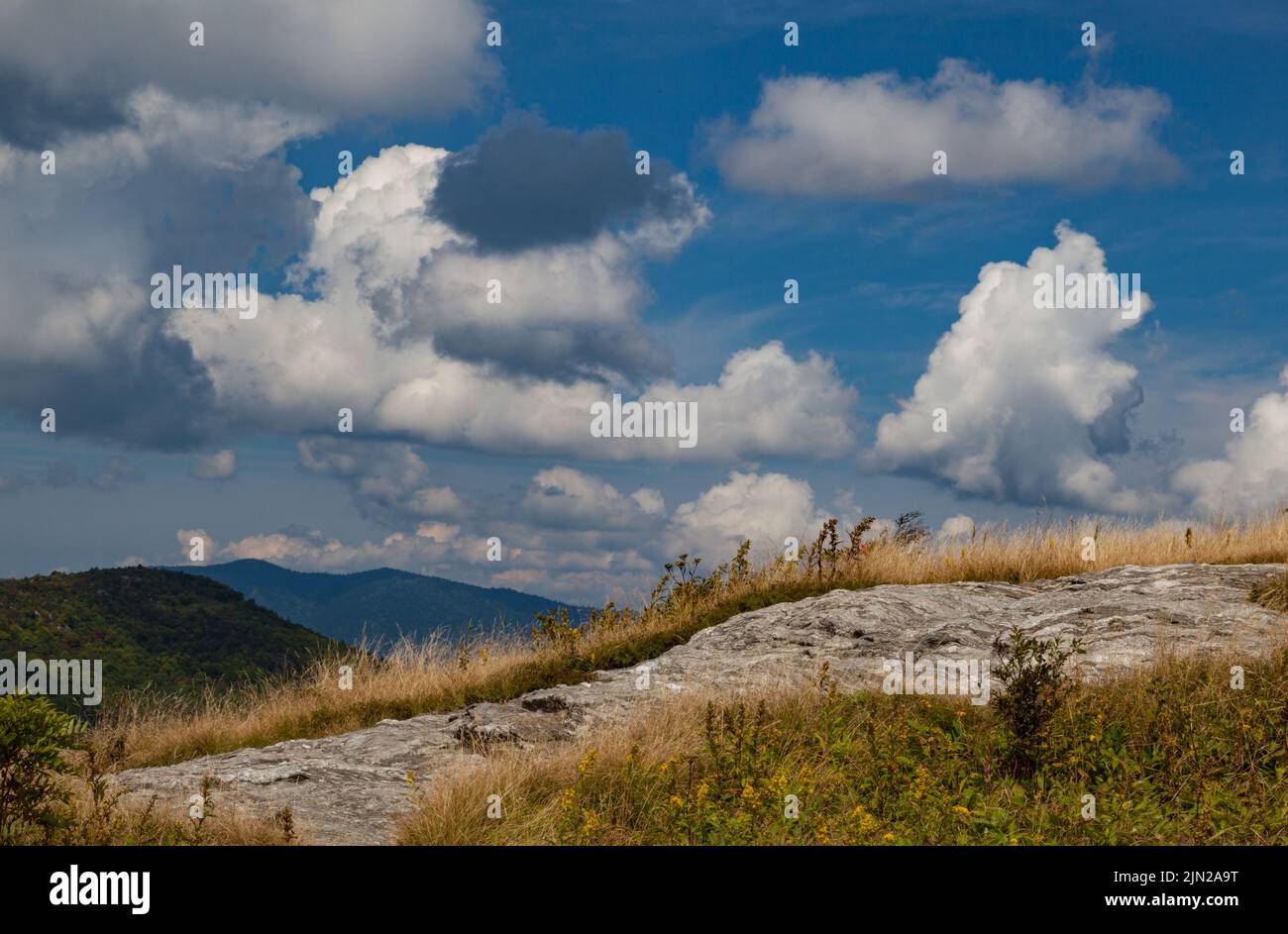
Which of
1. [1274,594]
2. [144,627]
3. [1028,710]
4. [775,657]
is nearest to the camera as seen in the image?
[1028,710]

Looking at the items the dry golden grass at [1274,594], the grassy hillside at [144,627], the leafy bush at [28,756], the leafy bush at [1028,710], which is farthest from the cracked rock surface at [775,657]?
the grassy hillside at [144,627]

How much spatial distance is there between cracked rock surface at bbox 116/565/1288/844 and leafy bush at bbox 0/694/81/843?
1.17 metres

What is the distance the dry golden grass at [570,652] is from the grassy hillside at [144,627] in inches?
2175

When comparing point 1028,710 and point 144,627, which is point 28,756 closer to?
point 1028,710

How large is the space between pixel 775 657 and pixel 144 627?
84.5 meters

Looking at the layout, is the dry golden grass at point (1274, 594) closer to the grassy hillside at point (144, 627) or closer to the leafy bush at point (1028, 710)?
the leafy bush at point (1028, 710)

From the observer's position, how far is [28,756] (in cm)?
617

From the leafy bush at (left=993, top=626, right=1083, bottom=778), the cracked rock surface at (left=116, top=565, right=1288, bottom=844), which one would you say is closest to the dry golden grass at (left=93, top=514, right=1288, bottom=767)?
the cracked rock surface at (left=116, top=565, right=1288, bottom=844)

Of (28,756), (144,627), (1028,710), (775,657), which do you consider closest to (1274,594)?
(1028,710)

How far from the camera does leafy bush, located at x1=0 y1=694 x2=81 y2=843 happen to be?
6023mm
